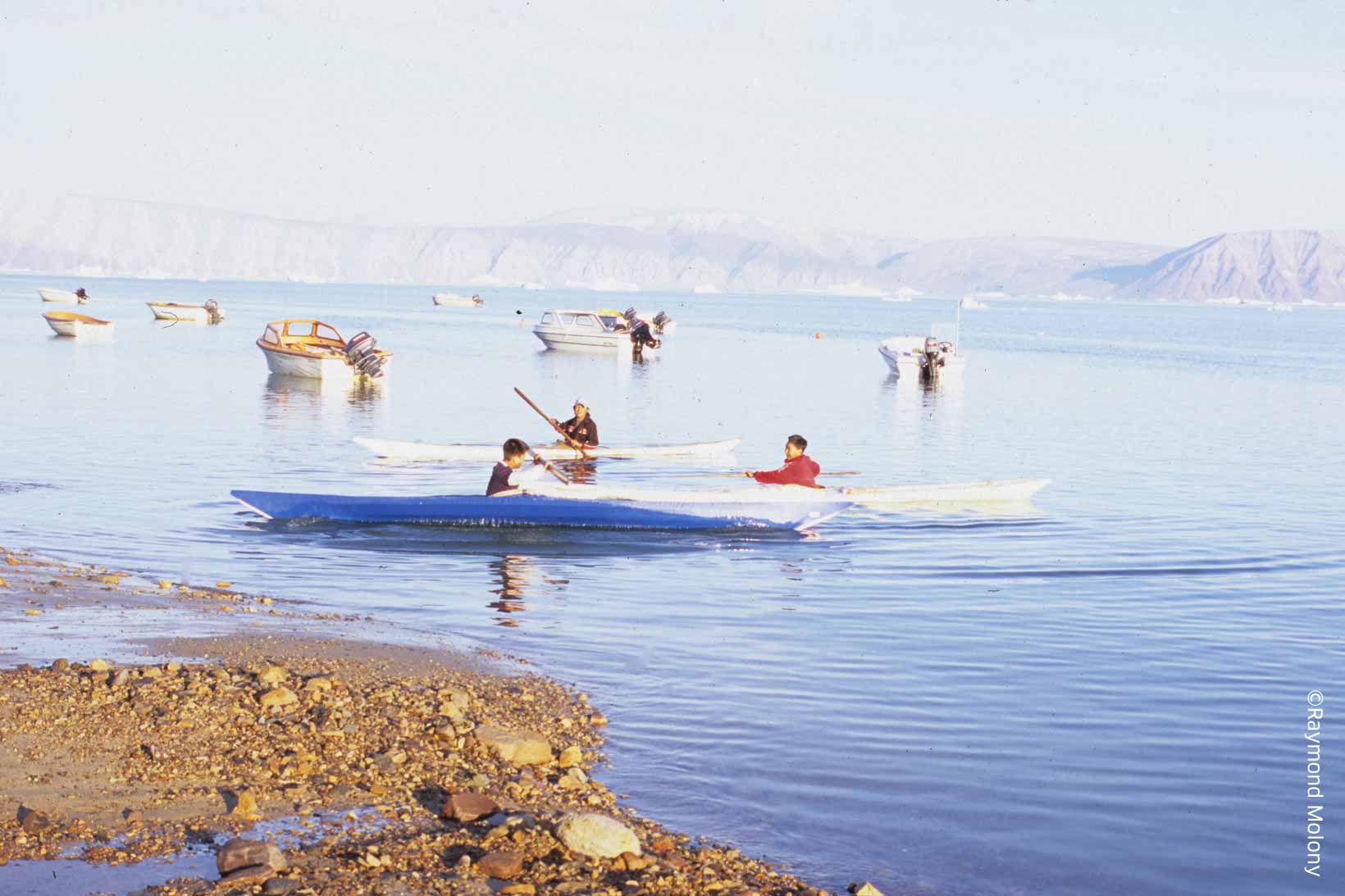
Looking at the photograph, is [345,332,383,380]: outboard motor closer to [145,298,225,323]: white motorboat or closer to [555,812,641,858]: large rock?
[555,812,641,858]: large rock

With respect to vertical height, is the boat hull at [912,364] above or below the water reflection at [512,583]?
above

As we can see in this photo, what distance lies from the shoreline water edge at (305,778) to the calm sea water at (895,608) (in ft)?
2.00

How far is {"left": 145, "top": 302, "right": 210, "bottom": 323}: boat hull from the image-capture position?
85.0m

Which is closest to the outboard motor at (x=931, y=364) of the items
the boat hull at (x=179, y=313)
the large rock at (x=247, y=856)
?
the large rock at (x=247, y=856)

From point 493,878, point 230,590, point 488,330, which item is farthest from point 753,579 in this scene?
point 488,330

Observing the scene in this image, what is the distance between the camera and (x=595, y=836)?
6590 mm

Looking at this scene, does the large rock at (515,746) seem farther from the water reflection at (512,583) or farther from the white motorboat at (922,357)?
the white motorboat at (922,357)

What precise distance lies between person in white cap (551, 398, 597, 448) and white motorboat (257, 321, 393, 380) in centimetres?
1771

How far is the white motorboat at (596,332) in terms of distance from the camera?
60781 millimetres

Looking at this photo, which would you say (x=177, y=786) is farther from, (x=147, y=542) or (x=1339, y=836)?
(x=147, y=542)

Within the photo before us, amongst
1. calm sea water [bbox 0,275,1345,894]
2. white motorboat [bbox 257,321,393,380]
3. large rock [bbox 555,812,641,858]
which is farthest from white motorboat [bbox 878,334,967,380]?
large rock [bbox 555,812,641,858]

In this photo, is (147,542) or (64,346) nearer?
(147,542)

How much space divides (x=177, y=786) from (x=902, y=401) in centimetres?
3763

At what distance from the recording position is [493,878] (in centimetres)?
630
